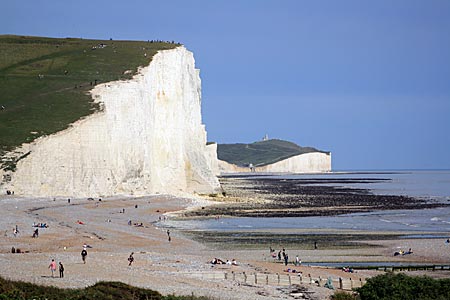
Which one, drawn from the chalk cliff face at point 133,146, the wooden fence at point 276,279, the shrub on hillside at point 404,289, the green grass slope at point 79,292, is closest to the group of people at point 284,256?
the wooden fence at point 276,279

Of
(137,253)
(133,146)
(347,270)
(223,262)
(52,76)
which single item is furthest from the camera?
(52,76)

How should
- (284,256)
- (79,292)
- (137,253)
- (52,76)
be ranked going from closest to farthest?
(79,292) → (284,256) → (137,253) → (52,76)

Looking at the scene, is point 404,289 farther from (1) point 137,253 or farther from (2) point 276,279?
(1) point 137,253

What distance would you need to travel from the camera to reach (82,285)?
2214cm

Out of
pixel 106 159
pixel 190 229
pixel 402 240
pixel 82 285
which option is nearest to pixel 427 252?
pixel 402 240

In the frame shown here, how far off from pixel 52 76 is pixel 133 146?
47.9 feet

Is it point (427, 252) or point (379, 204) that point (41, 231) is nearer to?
point (427, 252)

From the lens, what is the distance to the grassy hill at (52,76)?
62.0 metres

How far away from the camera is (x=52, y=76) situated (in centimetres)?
7606

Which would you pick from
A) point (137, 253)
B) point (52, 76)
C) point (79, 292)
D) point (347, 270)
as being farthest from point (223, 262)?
point (52, 76)

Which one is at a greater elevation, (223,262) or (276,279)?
(223,262)

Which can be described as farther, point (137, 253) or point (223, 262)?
point (137, 253)

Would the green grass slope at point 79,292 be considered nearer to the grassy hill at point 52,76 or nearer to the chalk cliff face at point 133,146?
the chalk cliff face at point 133,146

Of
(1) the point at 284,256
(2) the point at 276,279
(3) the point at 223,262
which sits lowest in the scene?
(2) the point at 276,279
